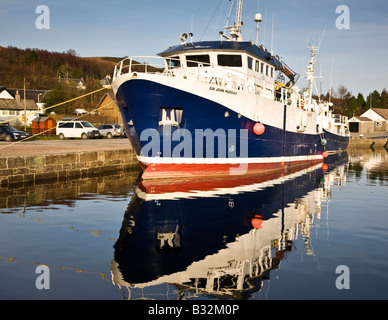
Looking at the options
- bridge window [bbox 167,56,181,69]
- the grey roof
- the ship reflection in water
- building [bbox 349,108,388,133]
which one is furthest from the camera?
building [bbox 349,108,388,133]

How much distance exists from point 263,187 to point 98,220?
8133mm

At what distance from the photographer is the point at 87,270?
6.50 m

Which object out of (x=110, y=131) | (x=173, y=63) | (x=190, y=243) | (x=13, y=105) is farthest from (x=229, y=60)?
(x=13, y=105)

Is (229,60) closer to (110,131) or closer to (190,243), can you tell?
(190,243)

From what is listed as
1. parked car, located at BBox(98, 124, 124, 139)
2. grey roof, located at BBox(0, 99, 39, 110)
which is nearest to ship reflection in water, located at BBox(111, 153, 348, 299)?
parked car, located at BBox(98, 124, 124, 139)

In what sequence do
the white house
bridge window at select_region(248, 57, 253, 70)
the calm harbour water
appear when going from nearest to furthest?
the calm harbour water < bridge window at select_region(248, 57, 253, 70) < the white house

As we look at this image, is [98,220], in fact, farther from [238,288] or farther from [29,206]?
[238,288]

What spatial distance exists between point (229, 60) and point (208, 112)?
454 cm

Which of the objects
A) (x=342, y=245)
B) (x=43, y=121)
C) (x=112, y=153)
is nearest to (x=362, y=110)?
(x=43, y=121)

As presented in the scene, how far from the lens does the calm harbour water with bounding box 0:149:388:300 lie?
5.94 meters

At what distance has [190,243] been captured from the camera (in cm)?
827

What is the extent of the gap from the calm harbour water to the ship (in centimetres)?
196

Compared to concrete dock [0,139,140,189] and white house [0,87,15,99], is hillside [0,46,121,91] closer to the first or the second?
white house [0,87,15,99]

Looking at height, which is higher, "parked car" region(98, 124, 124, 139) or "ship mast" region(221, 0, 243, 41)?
"ship mast" region(221, 0, 243, 41)
